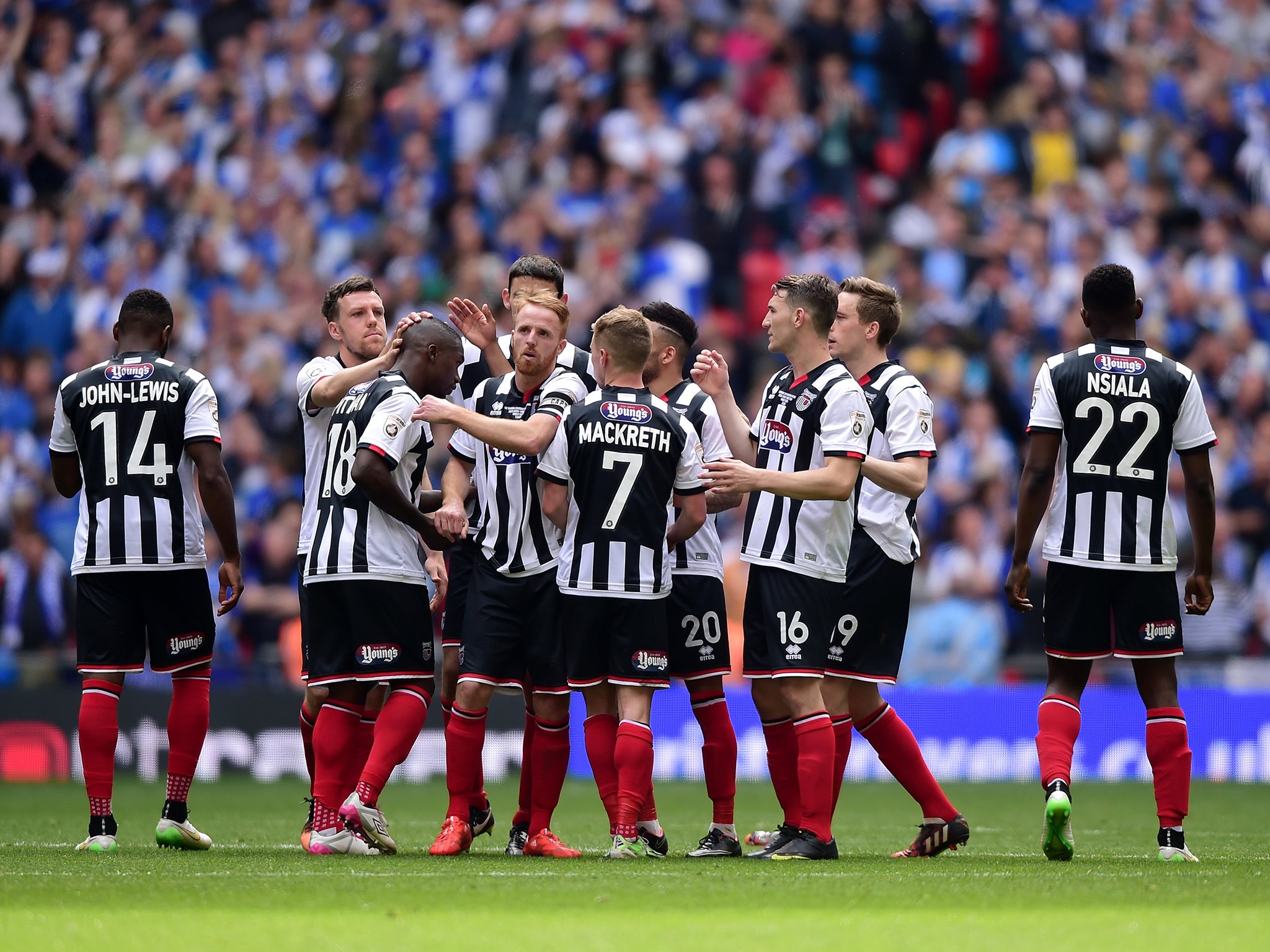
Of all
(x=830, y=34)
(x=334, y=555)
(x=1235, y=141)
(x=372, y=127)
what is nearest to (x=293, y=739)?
(x=334, y=555)

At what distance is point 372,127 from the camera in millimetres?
20406

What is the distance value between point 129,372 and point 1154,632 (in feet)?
15.7

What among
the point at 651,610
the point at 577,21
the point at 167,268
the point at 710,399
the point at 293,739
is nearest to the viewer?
the point at 651,610

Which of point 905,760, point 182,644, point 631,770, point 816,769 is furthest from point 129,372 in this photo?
point 905,760

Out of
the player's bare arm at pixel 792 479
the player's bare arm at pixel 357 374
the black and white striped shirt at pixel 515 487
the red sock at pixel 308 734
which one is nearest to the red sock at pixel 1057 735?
the player's bare arm at pixel 792 479

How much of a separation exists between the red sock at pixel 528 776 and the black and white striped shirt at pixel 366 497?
2.66 ft

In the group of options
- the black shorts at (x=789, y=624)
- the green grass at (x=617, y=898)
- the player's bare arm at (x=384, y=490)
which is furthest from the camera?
the player's bare arm at (x=384, y=490)

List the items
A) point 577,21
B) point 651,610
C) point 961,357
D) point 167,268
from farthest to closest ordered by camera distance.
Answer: point 577,21 → point 167,268 → point 961,357 → point 651,610

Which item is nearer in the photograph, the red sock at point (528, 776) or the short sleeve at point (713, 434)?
the red sock at point (528, 776)

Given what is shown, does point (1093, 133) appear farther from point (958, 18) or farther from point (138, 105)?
point (138, 105)

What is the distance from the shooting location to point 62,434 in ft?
27.2

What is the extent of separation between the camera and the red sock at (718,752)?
7938 mm

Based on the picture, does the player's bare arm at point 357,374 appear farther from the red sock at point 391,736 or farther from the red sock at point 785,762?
the red sock at point 785,762

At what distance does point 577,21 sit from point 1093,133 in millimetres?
6004
